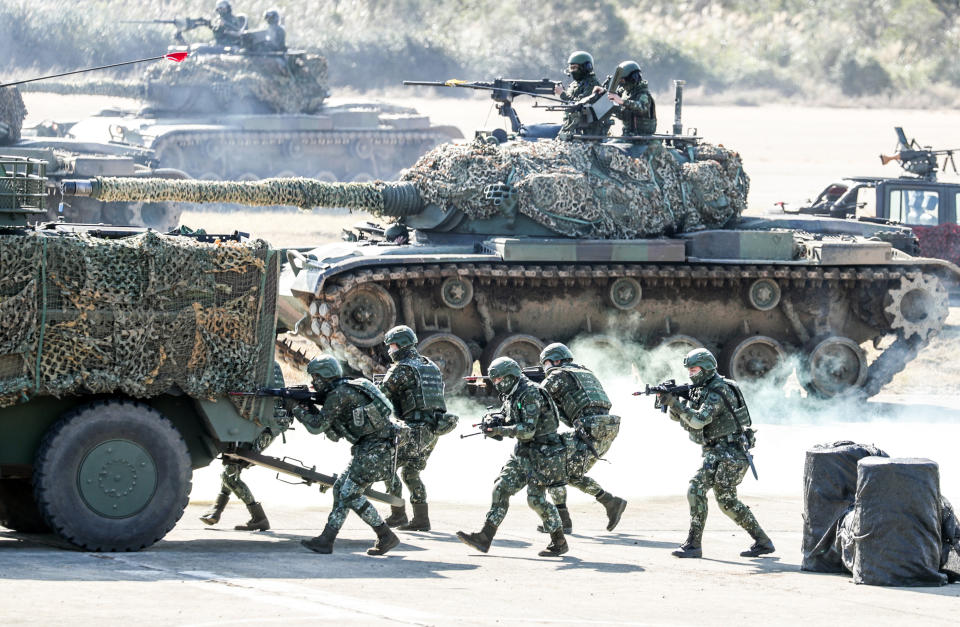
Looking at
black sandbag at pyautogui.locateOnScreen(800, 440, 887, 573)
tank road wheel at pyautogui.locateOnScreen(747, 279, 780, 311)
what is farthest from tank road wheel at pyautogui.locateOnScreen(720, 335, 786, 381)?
black sandbag at pyautogui.locateOnScreen(800, 440, 887, 573)

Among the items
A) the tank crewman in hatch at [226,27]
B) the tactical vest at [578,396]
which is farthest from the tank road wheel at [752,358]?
the tank crewman in hatch at [226,27]

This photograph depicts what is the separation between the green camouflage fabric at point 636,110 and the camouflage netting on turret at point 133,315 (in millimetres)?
8590

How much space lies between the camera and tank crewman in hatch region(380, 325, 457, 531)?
44.1 feet

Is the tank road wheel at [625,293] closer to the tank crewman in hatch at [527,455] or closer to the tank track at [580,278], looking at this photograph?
the tank track at [580,278]

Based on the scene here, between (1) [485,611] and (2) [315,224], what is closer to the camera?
(1) [485,611]

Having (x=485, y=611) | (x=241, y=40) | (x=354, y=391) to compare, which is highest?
(x=241, y=40)

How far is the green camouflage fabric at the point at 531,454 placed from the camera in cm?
1273

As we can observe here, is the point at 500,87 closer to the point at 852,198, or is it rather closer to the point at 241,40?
the point at 852,198

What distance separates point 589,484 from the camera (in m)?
13.7

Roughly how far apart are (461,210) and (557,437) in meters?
7.24

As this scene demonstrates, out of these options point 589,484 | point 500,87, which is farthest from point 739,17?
point 589,484

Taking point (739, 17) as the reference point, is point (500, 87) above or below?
below

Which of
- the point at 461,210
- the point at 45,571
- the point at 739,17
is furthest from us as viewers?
the point at 739,17

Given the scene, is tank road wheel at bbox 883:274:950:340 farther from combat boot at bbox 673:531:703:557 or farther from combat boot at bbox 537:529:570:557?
combat boot at bbox 537:529:570:557
